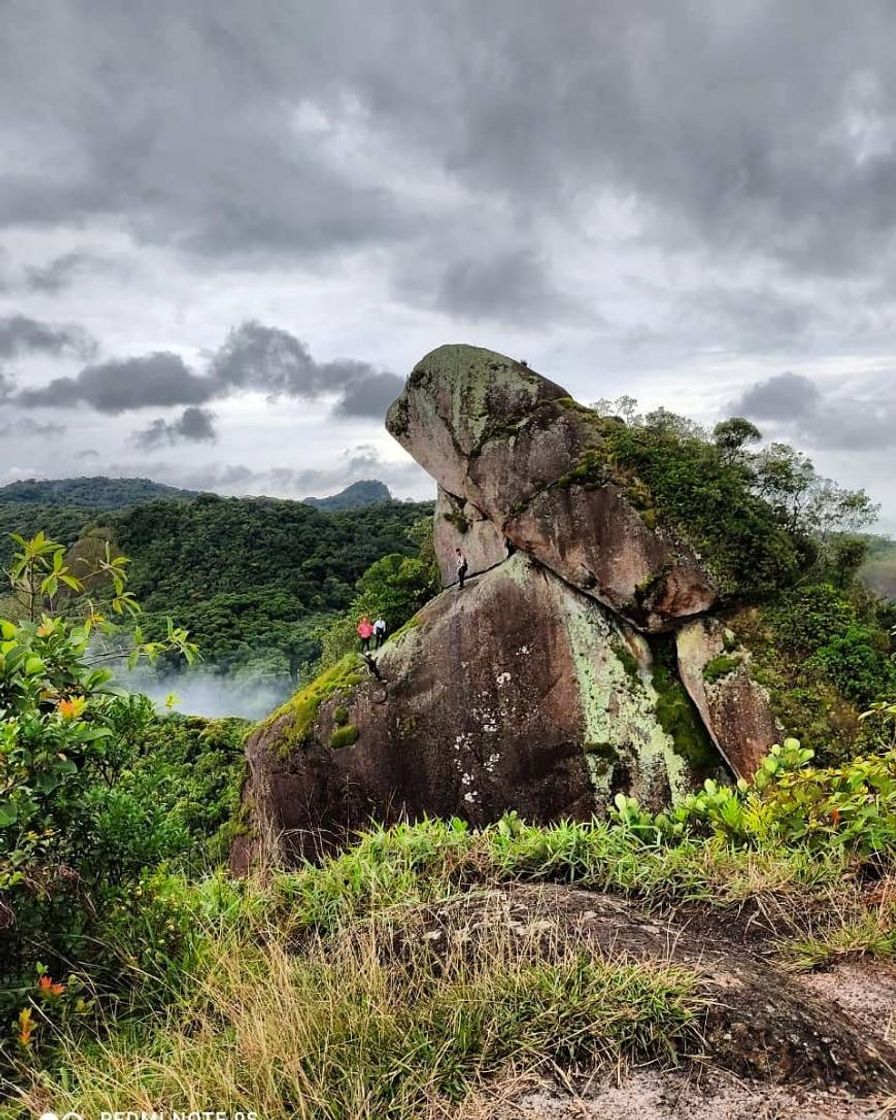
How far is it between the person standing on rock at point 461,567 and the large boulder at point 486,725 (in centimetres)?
44

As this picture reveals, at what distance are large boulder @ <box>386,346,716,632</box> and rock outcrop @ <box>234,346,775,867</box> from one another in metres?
0.03

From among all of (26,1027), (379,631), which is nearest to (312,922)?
(26,1027)

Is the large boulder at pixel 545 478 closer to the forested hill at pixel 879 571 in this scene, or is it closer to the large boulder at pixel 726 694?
the large boulder at pixel 726 694

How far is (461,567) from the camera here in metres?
14.2

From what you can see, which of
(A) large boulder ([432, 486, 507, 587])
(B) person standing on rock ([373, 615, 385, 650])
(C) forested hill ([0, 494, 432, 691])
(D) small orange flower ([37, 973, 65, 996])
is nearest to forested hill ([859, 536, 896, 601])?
(A) large boulder ([432, 486, 507, 587])

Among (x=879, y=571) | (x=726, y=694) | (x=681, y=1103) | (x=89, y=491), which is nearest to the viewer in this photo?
(x=681, y=1103)

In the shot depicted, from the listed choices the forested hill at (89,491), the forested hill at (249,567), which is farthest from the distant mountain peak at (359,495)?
the forested hill at (249,567)

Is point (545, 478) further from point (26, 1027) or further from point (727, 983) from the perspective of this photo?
point (26, 1027)

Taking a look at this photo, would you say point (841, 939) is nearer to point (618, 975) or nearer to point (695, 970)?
point (695, 970)

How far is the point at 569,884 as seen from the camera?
402 cm

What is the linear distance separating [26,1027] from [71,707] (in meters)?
1.30

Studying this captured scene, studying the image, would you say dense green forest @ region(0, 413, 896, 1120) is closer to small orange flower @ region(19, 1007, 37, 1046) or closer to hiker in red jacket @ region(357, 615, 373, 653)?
small orange flower @ region(19, 1007, 37, 1046)

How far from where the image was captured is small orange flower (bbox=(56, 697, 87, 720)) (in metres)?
2.97

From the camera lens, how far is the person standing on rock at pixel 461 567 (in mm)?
13939
